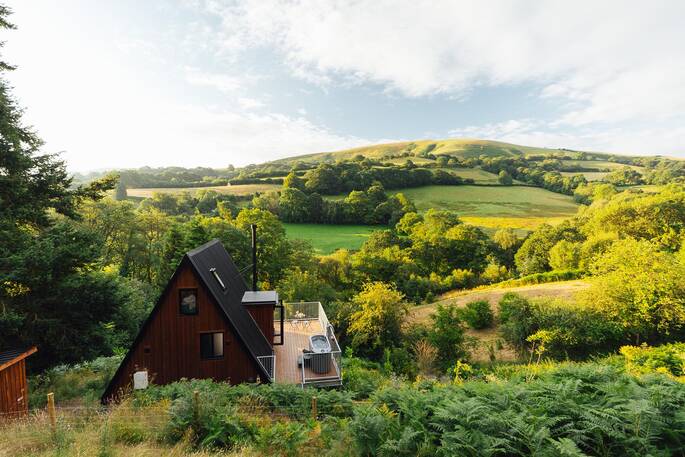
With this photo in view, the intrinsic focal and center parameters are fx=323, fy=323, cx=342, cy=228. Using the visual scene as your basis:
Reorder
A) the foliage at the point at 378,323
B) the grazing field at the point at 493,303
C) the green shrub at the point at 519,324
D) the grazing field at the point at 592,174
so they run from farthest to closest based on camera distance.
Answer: the grazing field at the point at 592,174
the grazing field at the point at 493,303
the green shrub at the point at 519,324
the foliage at the point at 378,323

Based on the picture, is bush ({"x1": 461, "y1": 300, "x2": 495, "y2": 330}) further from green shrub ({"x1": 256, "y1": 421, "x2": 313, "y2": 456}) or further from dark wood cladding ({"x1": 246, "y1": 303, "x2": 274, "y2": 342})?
green shrub ({"x1": 256, "y1": 421, "x2": 313, "y2": 456})

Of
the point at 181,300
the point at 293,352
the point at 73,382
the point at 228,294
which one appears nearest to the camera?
the point at 181,300

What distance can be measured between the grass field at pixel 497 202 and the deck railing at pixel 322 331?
5794cm

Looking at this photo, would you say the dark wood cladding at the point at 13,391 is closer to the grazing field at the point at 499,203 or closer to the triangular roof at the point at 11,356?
the triangular roof at the point at 11,356

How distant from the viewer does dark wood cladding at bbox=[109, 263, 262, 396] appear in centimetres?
1232

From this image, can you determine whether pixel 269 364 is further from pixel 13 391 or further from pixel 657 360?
pixel 657 360

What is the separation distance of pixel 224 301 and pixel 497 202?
275 feet

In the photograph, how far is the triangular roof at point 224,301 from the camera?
12.2m

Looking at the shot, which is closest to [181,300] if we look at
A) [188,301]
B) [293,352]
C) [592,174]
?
[188,301]

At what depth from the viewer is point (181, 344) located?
1252cm

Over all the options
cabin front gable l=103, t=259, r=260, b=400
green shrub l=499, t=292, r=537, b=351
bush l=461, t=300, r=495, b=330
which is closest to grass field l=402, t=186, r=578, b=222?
bush l=461, t=300, r=495, b=330

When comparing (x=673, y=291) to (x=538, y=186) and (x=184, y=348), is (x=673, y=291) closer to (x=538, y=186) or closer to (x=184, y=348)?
(x=184, y=348)

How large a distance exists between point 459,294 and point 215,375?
108 feet

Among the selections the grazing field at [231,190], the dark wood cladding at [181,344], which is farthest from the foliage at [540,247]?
the grazing field at [231,190]
